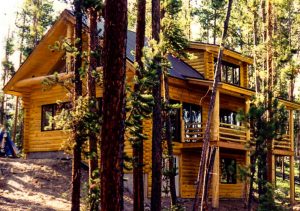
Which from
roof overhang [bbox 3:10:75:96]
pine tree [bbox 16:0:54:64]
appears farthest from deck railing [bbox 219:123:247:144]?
pine tree [bbox 16:0:54:64]

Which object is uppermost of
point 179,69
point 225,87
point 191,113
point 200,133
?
point 179,69

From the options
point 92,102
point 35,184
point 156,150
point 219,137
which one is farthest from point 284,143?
point 92,102

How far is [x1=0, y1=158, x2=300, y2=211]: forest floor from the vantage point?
1595 centimetres

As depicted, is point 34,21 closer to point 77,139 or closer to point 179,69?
point 179,69

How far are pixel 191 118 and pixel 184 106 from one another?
0.91 metres

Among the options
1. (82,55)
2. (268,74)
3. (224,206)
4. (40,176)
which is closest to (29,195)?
(40,176)

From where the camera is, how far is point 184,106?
23.8 meters

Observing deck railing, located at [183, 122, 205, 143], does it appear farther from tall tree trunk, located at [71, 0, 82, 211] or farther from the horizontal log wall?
tall tree trunk, located at [71, 0, 82, 211]

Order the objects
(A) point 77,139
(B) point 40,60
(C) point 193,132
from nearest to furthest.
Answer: (A) point 77,139, (C) point 193,132, (B) point 40,60

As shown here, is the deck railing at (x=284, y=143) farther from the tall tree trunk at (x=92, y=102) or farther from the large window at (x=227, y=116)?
the tall tree trunk at (x=92, y=102)

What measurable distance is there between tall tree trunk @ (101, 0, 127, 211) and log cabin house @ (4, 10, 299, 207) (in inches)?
523

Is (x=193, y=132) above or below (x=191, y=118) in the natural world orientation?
below

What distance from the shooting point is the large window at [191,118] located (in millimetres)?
23750

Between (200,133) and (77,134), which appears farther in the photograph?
(200,133)
